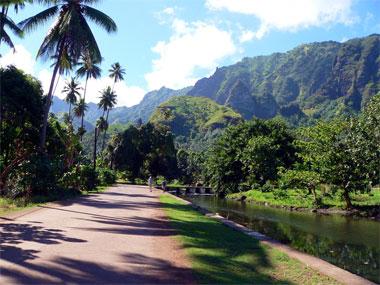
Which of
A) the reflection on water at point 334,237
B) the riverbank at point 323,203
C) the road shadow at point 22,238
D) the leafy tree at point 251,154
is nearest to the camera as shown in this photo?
the road shadow at point 22,238

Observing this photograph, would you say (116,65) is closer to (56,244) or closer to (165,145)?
(165,145)

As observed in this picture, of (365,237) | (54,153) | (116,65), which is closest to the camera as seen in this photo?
(365,237)

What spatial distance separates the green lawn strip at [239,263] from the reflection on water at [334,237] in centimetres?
340

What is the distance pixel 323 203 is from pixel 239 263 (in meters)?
21.7

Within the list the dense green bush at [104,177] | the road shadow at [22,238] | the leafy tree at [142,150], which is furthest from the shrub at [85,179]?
the leafy tree at [142,150]

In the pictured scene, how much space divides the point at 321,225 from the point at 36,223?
15451 mm

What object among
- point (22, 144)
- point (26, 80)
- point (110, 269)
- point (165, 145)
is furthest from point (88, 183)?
point (165, 145)

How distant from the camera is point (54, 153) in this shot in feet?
76.8

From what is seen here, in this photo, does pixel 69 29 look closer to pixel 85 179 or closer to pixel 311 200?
pixel 85 179

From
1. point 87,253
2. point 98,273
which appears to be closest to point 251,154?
point 87,253

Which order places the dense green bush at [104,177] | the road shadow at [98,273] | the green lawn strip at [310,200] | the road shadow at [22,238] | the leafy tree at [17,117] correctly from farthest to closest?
the dense green bush at [104,177] → the green lawn strip at [310,200] → the leafy tree at [17,117] → the road shadow at [22,238] → the road shadow at [98,273]

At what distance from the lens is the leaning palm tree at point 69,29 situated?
64.1 ft

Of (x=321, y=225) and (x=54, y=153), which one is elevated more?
(x=54, y=153)

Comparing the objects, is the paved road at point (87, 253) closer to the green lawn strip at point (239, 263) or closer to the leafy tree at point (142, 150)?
the green lawn strip at point (239, 263)
